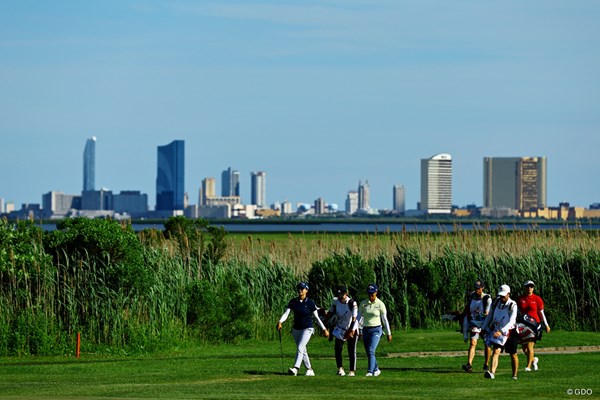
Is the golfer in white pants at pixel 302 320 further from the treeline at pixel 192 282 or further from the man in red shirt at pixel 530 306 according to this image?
the treeline at pixel 192 282

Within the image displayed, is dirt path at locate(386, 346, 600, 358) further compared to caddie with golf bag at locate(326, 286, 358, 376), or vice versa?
dirt path at locate(386, 346, 600, 358)

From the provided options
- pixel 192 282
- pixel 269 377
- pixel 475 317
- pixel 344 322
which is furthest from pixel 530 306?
pixel 192 282

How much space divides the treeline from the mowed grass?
1.28m

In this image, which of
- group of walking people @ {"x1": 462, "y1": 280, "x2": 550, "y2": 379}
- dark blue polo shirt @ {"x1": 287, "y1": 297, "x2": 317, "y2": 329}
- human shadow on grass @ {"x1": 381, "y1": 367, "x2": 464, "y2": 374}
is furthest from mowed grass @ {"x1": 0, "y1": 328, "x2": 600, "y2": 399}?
dark blue polo shirt @ {"x1": 287, "y1": 297, "x2": 317, "y2": 329}

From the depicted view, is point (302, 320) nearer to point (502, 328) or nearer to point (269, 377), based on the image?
point (269, 377)

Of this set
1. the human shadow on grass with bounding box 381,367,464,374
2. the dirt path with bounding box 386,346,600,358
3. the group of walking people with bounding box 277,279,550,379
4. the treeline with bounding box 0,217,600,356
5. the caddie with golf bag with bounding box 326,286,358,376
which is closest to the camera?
the group of walking people with bounding box 277,279,550,379

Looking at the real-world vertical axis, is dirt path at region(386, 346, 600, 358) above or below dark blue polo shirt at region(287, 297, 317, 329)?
below

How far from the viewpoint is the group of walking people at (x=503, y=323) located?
25484mm

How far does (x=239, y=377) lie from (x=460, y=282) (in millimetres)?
16862

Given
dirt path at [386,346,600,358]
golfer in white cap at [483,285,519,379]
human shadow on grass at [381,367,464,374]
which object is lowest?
dirt path at [386,346,600,358]

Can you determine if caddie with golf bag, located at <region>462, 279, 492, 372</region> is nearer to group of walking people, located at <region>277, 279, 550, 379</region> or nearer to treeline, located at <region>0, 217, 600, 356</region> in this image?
group of walking people, located at <region>277, 279, 550, 379</region>

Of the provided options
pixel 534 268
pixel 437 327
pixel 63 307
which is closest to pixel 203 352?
pixel 63 307

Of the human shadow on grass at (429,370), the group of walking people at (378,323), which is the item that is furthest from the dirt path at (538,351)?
the group of walking people at (378,323)

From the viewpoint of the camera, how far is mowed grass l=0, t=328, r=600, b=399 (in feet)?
75.6
